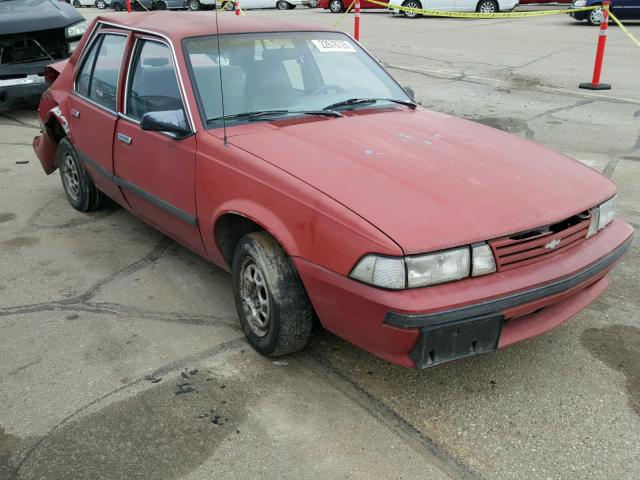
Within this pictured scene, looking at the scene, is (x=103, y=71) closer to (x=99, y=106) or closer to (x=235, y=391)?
(x=99, y=106)

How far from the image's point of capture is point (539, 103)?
8867mm

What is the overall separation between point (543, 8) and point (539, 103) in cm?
1864

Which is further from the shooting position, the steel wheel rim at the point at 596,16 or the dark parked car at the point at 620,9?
the steel wheel rim at the point at 596,16

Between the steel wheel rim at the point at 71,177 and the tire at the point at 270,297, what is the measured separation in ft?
8.01

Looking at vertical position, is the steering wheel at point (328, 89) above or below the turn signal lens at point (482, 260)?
above

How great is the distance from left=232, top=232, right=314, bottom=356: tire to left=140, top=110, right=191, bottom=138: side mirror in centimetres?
72

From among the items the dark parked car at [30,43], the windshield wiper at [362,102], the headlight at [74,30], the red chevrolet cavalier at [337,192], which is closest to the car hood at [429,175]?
the red chevrolet cavalier at [337,192]

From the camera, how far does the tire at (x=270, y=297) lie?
2.87 metres

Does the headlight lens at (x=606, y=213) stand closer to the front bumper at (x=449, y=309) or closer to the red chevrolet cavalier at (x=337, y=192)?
the red chevrolet cavalier at (x=337, y=192)

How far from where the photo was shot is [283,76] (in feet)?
12.1

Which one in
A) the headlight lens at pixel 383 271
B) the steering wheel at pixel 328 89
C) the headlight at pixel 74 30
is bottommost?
the headlight lens at pixel 383 271

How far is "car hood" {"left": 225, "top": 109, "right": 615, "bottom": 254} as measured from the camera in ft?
8.30

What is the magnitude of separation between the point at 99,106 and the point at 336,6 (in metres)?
22.2

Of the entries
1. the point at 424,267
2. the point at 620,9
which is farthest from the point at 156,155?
the point at 620,9
